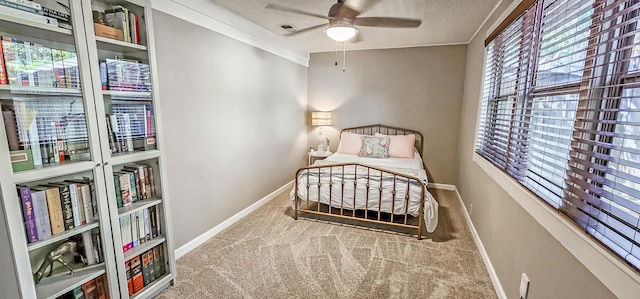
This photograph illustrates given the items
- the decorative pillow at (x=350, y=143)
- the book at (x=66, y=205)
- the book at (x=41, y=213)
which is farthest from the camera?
the decorative pillow at (x=350, y=143)

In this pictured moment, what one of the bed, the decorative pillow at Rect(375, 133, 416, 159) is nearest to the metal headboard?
the decorative pillow at Rect(375, 133, 416, 159)

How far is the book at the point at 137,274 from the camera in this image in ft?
6.27

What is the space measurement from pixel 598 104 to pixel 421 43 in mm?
3487

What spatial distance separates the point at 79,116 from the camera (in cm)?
155

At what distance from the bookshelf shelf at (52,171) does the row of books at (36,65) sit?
1.41 feet

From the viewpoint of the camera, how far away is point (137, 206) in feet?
6.18

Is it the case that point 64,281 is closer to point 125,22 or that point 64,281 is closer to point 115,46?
point 115,46

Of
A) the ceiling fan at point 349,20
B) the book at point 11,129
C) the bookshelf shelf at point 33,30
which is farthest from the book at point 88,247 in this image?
the ceiling fan at point 349,20

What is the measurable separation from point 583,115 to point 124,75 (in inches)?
101

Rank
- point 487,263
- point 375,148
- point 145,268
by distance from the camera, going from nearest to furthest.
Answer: point 145,268
point 487,263
point 375,148

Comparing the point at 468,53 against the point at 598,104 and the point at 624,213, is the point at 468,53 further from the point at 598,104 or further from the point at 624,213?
the point at 624,213

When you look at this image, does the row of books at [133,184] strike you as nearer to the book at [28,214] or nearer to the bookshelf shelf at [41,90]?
the book at [28,214]

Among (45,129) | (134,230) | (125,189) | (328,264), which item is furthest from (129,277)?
(328,264)

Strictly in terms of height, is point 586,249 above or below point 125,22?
below
